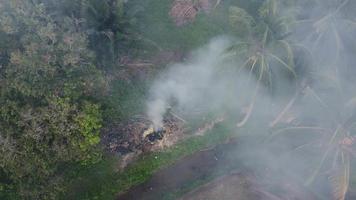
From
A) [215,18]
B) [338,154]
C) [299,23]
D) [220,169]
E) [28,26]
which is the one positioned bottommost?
[338,154]

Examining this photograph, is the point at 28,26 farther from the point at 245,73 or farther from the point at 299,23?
the point at 299,23

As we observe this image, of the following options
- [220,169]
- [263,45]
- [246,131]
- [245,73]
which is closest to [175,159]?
[220,169]

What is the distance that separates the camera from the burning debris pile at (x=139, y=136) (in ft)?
71.6

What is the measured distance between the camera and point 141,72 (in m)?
23.2

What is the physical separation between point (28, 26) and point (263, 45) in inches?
388

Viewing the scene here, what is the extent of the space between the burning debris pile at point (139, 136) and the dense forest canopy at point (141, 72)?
1.29 feet

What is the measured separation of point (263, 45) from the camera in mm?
19859

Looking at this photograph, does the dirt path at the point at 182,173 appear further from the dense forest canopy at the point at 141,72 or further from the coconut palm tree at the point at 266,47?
the coconut palm tree at the point at 266,47

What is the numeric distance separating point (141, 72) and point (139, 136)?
340cm

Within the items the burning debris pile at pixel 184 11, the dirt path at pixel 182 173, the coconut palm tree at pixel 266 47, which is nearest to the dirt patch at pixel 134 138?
the dirt path at pixel 182 173

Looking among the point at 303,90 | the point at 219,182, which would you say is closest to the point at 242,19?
the point at 303,90

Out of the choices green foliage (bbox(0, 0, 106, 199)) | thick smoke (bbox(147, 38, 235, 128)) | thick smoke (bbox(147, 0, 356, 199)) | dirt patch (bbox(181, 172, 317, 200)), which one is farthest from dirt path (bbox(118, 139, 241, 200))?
green foliage (bbox(0, 0, 106, 199))

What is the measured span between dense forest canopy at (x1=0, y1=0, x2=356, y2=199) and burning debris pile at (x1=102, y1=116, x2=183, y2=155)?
0.39 m

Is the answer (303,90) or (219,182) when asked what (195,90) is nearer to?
(219,182)
